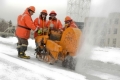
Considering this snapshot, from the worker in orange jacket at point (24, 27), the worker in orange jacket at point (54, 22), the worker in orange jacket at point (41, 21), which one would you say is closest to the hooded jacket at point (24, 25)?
the worker in orange jacket at point (24, 27)

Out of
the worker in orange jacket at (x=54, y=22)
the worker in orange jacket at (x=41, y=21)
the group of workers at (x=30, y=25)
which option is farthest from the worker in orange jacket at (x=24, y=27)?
the worker in orange jacket at (x=54, y=22)

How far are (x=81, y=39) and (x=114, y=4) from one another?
9.17 feet

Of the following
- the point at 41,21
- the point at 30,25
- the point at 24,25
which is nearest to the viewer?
the point at 30,25

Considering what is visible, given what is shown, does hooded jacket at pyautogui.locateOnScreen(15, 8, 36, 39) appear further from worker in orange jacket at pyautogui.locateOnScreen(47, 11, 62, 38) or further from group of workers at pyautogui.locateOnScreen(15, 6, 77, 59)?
worker in orange jacket at pyautogui.locateOnScreen(47, 11, 62, 38)

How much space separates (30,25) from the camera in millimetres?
7566

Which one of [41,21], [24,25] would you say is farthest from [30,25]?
[41,21]

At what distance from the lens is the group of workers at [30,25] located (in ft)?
25.0

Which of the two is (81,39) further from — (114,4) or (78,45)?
(114,4)

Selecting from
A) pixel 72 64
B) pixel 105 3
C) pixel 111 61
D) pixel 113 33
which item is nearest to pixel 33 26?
pixel 72 64

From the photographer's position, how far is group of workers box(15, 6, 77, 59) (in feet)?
25.0

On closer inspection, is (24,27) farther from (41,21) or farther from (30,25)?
(41,21)

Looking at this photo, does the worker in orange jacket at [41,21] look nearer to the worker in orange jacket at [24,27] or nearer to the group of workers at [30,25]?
the group of workers at [30,25]

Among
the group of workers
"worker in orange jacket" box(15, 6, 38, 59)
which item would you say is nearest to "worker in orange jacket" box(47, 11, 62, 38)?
the group of workers

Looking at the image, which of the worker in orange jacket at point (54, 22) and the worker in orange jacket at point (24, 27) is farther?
the worker in orange jacket at point (54, 22)
